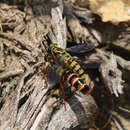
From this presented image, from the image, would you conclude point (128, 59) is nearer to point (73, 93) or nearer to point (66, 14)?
point (73, 93)

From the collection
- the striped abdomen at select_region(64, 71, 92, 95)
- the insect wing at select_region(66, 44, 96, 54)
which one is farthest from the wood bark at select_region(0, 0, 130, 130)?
the striped abdomen at select_region(64, 71, 92, 95)

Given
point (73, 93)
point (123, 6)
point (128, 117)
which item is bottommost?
point (128, 117)

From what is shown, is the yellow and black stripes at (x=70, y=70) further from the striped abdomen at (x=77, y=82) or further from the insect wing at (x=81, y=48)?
the insect wing at (x=81, y=48)

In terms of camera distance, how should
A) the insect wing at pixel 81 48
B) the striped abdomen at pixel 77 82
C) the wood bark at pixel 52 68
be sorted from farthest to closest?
the insect wing at pixel 81 48
the striped abdomen at pixel 77 82
the wood bark at pixel 52 68

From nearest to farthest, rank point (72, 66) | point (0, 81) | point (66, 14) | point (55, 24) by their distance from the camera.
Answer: point (0, 81), point (72, 66), point (55, 24), point (66, 14)

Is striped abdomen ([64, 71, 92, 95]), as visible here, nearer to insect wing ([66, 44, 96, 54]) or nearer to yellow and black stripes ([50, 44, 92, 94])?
yellow and black stripes ([50, 44, 92, 94])

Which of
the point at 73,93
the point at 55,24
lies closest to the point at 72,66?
the point at 73,93

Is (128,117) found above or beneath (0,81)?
beneath

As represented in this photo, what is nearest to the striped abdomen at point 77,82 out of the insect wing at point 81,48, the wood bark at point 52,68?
the wood bark at point 52,68
